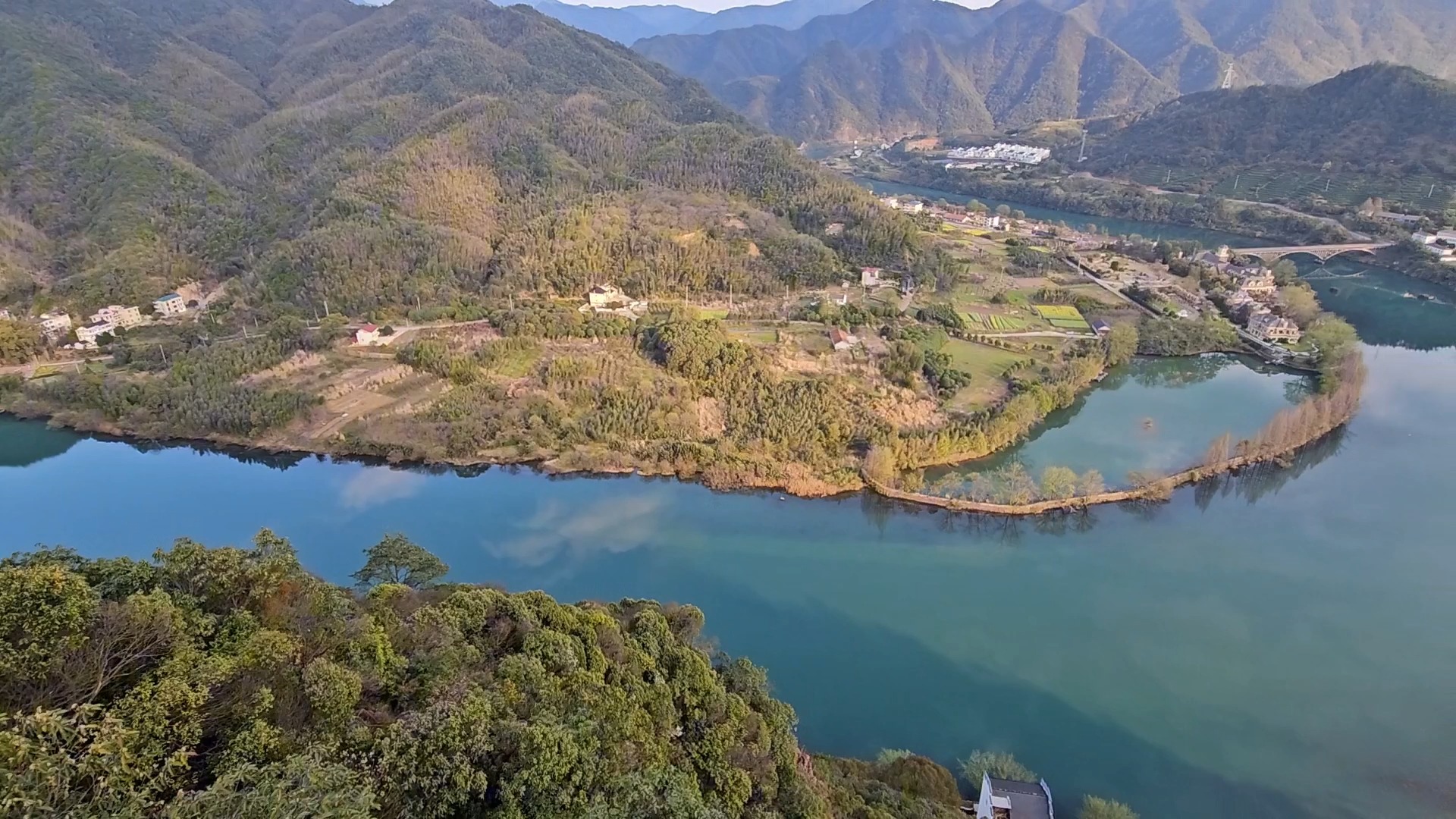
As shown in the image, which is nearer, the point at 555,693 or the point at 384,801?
the point at 384,801

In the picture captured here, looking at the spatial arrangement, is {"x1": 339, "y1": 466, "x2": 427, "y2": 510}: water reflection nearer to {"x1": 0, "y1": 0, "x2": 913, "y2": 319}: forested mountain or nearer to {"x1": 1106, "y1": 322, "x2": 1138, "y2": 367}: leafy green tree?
{"x1": 0, "y1": 0, "x2": 913, "y2": 319}: forested mountain

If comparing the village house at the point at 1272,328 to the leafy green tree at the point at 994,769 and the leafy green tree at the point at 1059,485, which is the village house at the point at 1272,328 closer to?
the leafy green tree at the point at 1059,485

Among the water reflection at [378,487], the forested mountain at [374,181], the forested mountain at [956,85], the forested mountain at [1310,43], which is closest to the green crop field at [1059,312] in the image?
the forested mountain at [374,181]

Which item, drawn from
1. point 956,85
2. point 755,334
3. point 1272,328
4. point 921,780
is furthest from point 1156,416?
point 956,85

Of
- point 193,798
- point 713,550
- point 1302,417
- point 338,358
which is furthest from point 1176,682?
point 338,358

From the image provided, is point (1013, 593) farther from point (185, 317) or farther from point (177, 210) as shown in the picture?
point (177, 210)
